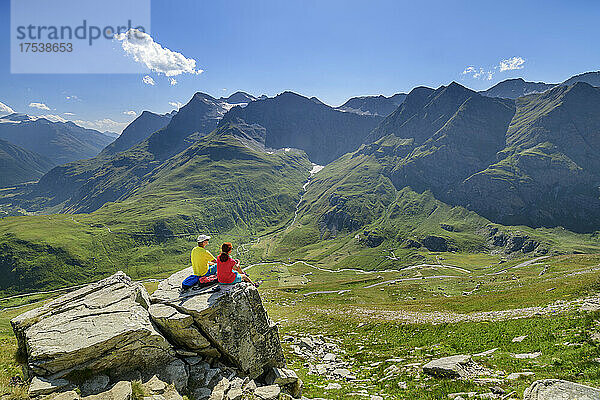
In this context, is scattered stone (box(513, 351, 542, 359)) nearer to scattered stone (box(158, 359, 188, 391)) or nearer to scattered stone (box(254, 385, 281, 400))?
scattered stone (box(254, 385, 281, 400))

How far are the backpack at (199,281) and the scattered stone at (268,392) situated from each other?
778 centimetres

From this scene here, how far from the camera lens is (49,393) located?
13.5 metres

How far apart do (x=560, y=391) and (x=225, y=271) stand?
18707mm

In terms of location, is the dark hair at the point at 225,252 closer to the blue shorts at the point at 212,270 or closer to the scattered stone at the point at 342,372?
the blue shorts at the point at 212,270

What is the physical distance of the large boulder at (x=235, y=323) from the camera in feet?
59.9

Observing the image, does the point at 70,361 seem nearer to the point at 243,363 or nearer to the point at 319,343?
the point at 243,363

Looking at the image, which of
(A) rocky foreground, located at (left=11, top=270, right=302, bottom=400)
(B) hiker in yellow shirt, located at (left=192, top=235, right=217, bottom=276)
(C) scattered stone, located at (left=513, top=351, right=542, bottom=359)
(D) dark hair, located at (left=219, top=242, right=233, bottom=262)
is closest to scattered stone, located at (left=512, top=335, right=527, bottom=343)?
(C) scattered stone, located at (left=513, top=351, right=542, bottom=359)

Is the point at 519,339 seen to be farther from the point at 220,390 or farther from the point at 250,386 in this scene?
the point at 220,390

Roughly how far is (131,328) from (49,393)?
4.09 meters

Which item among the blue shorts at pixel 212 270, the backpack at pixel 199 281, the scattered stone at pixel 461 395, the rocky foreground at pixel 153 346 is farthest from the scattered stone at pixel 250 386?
the scattered stone at pixel 461 395

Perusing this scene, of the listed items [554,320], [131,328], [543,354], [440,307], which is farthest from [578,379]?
[440,307]

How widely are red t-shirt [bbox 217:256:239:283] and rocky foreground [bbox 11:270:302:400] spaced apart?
0.86 m

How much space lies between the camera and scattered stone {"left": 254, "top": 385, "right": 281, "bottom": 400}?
16656 mm

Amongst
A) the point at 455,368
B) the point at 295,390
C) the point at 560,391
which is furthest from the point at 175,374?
the point at 560,391
